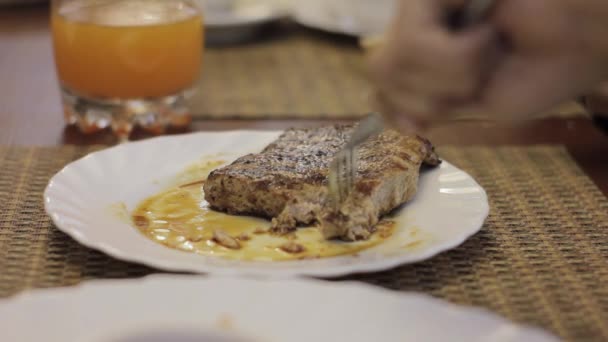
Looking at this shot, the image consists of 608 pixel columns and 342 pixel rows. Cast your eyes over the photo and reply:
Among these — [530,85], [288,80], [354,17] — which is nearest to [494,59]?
[530,85]

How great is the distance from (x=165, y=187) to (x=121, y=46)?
469mm

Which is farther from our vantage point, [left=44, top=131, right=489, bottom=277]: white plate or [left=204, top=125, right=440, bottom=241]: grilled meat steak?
[left=204, top=125, right=440, bottom=241]: grilled meat steak

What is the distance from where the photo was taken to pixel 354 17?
8.08 ft

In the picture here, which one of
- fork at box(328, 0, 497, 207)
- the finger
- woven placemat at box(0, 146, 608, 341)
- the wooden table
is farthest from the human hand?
the wooden table

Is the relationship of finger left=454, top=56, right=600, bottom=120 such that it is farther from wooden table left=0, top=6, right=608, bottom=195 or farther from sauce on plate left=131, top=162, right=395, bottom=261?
wooden table left=0, top=6, right=608, bottom=195

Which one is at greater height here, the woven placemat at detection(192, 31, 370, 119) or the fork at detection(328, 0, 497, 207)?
the fork at detection(328, 0, 497, 207)

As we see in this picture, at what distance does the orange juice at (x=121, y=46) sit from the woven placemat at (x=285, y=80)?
0.52 feet

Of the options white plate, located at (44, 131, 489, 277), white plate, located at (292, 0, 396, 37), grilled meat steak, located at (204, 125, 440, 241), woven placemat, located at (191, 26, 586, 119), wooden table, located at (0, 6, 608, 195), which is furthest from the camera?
white plate, located at (292, 0, 396, 37)

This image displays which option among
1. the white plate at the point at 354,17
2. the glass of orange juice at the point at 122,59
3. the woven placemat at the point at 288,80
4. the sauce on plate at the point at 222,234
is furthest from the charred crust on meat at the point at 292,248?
the white plate at the point at 354,17

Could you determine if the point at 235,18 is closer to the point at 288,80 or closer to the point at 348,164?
the point at 288,80

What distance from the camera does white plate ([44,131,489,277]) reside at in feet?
3.37

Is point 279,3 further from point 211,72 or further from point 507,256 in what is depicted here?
point 507,256

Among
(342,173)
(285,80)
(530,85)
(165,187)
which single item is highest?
(530,85)

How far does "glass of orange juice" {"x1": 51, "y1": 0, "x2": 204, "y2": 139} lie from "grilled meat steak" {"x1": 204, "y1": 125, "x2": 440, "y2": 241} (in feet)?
1.54
